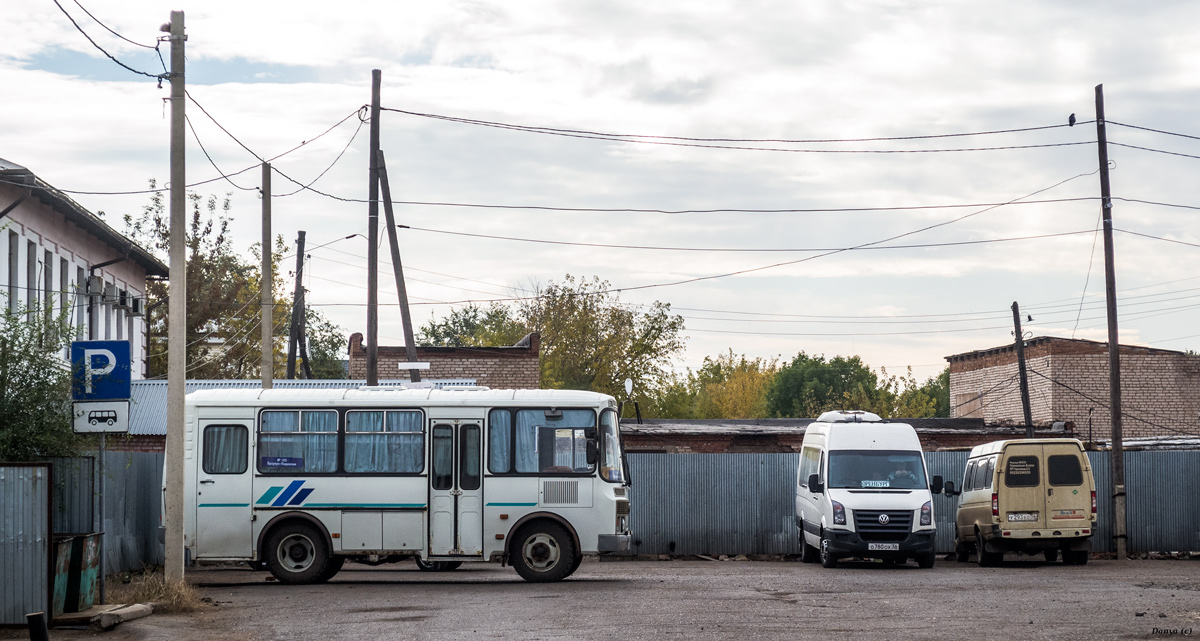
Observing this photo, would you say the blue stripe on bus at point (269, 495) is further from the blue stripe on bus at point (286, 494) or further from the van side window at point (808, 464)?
the van side window at point (808, 464)

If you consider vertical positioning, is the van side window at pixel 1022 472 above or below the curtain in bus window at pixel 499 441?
below

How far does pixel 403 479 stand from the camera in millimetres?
19125

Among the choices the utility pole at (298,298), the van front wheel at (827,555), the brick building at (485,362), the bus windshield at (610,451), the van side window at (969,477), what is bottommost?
the van front wheel at (827,555)

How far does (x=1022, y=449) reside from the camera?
79.4 feet

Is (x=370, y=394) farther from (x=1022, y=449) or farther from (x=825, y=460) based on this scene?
(x=1022, y=449)

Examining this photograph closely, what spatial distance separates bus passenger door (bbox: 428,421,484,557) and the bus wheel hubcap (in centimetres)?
68

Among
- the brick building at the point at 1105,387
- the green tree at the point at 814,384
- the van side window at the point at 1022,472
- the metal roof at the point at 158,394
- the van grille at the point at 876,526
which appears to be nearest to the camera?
the van grille at the point at 876,526

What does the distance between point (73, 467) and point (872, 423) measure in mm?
14033

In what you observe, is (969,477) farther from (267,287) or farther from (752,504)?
(267,287)

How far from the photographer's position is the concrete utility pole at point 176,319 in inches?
611

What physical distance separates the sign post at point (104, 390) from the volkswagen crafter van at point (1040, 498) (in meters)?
15.3

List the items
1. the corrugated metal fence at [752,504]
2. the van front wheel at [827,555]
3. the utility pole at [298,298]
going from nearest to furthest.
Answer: the van front wheel at [827,555] → the corrugated metal fence at [752,504] → the utility pole at [298,298]

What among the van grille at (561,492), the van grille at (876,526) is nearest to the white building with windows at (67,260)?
the van grille at (561,492)

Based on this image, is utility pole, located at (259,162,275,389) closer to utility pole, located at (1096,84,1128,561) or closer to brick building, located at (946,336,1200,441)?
utility pole, located at (1096,84,1128,561)
